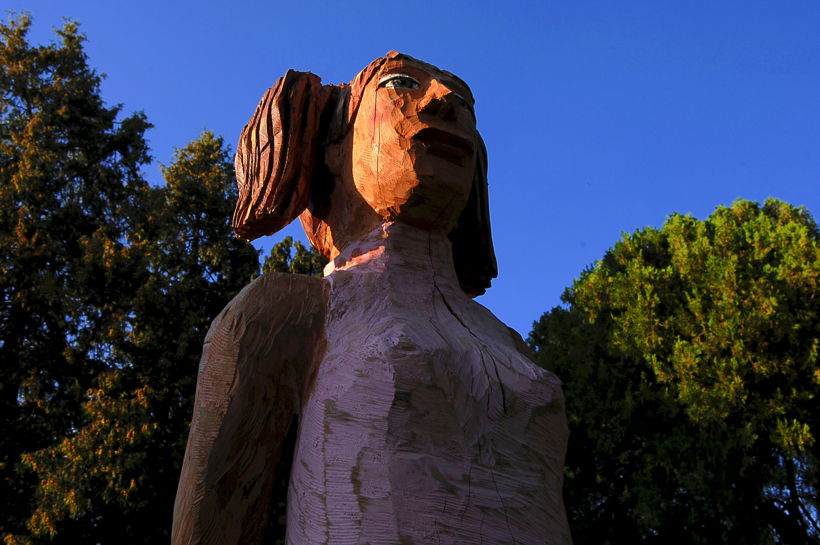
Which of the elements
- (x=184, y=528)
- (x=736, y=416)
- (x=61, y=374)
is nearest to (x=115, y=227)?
(x=61, y=374)

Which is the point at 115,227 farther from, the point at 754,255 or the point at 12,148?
the point at 754,255

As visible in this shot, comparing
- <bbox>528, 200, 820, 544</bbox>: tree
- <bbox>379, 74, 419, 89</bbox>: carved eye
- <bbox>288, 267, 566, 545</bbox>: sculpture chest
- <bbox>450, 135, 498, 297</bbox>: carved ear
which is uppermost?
<bbox>528, 200, 820, 544</bbox>: tree

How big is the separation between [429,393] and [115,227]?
12.1 meters

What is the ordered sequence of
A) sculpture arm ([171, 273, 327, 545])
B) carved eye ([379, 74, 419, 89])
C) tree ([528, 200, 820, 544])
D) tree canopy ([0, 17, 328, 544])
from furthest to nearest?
tree ([528, 200, 820, 544]) → tree canopy ([0, 17, 328, 544]) → carved eye ([379, 74, 419, 89]) → sculpture arm ([171, 273, 327, 545])

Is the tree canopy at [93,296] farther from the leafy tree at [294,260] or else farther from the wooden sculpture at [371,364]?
the wooden sculpture at [371,364]

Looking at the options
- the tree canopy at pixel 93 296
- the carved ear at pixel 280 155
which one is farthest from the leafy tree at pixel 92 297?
the carved ear at pixel 280 155

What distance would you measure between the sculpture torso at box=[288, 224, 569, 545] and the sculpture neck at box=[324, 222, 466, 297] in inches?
0.7

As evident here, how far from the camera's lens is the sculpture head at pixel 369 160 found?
2781mm

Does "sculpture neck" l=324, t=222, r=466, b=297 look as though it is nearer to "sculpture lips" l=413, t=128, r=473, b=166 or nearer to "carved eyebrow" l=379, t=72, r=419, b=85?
"sculpture lips" l=413, t=128, r=473, b=166

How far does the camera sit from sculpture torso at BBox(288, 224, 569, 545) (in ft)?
6.81

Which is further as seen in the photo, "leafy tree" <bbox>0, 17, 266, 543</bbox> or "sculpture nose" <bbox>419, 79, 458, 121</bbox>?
"leafy tree" <bbox>0, 17, 266, 543</bbox>

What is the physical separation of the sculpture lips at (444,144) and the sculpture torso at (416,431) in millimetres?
454

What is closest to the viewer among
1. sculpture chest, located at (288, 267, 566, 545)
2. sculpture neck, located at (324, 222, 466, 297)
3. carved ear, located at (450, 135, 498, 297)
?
sculpture chest, located at (288, 267, 566, 545)

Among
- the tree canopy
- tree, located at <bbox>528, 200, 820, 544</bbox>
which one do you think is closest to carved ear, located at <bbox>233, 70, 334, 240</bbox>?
the tree canopy
